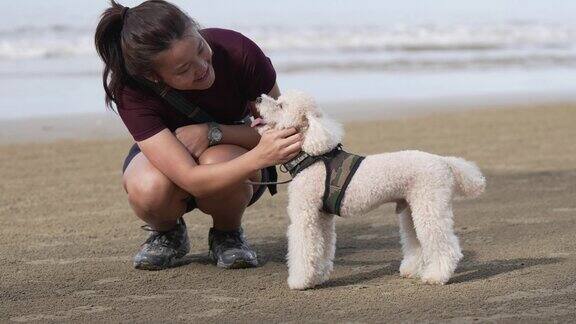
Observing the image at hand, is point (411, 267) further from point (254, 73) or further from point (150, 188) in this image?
point (150, 188)

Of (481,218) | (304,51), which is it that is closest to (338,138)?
(481,218)

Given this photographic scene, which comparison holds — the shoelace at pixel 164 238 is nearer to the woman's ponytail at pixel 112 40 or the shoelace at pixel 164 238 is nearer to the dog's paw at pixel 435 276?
the woman's ponytail at pixel 112 40

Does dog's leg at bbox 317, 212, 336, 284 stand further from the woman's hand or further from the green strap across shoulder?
the green strap across shoulder

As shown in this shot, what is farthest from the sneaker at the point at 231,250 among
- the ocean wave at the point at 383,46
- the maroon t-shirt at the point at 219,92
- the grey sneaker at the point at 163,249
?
the ocean wave at the point at 383,46

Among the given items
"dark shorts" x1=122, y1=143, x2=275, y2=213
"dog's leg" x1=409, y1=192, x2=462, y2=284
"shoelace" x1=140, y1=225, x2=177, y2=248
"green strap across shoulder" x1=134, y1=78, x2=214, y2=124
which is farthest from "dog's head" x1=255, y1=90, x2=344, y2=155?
"shoelace" x1=140, y1=225, x2=177, y2=248

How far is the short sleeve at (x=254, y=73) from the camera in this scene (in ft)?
15.9

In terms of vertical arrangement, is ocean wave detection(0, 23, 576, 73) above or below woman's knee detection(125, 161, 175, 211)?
below

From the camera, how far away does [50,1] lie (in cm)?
3000

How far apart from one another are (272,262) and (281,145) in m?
1.11

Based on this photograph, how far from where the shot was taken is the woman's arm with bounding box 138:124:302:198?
175 inches

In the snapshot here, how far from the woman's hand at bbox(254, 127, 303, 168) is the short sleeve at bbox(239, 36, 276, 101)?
2.19 feet

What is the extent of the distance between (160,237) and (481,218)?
2.27m

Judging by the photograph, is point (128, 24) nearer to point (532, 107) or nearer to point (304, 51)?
point (532, 107)

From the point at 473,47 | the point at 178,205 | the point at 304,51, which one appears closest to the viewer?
the point at 178,205
